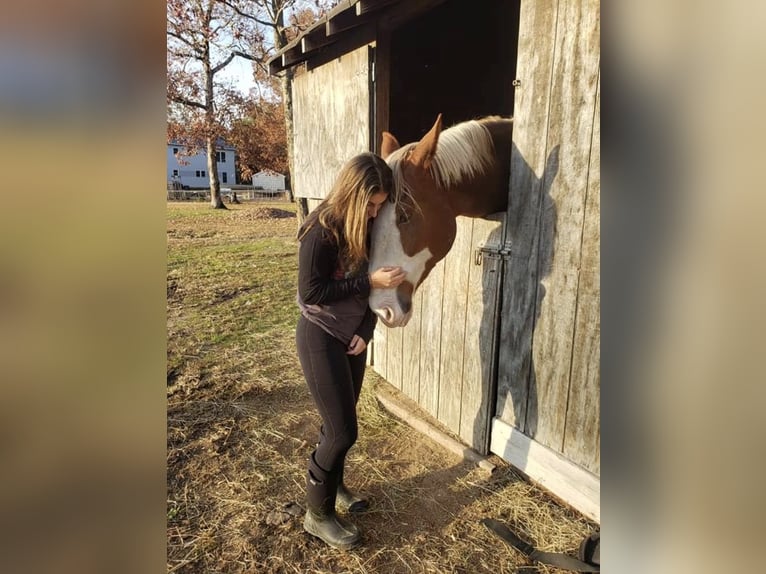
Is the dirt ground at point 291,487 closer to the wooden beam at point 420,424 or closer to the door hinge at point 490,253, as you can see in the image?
the wooden beam at point 420,424

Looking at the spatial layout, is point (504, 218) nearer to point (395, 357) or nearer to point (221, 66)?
point (395, 357)

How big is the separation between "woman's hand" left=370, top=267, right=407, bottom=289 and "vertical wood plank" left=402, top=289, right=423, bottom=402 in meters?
1.34

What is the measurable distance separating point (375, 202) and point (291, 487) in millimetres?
1716

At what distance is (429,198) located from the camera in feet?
7.43

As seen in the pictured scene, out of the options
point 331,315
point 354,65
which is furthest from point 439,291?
point 354,65

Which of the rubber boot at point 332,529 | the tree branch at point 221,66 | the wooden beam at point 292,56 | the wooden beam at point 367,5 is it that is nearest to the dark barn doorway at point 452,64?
the wooden beam at point 367,5

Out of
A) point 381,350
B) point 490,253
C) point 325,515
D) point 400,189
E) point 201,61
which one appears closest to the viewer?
point 400,189

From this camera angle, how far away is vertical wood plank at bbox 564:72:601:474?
2.12 metres

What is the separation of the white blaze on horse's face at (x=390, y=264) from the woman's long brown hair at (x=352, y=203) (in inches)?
6.0

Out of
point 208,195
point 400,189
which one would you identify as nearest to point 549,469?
point 400,189
